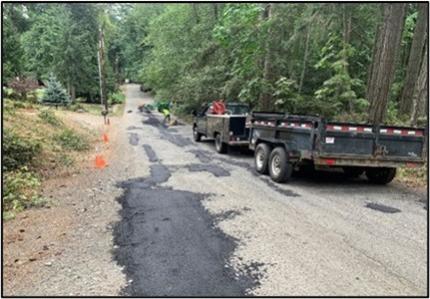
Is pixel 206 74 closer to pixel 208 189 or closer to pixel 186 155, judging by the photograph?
pixel 186 155

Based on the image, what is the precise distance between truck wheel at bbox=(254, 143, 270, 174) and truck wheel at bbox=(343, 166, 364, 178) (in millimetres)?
1886

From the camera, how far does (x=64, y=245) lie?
6035 millimetres

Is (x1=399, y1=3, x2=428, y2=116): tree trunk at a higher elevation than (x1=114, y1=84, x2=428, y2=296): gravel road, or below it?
higher

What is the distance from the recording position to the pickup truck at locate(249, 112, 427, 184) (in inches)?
365

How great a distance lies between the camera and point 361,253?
5.64m

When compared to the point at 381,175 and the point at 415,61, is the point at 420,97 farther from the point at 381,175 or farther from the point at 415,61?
the point at 415,61

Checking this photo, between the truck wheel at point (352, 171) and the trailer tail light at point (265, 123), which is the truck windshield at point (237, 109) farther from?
the truck wheel at point (352, 171)

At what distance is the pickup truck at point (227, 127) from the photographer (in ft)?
49.6

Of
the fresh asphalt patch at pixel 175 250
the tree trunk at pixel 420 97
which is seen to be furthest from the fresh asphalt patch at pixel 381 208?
the tree trunk at pixel 420 97

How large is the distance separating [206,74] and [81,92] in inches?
1200

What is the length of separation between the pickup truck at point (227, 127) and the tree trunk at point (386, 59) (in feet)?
14.5

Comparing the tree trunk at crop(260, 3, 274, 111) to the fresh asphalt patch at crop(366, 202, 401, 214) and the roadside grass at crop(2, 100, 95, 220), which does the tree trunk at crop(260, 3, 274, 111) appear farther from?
the fresh asphalt patch at crop(366, 202, 401, 214)

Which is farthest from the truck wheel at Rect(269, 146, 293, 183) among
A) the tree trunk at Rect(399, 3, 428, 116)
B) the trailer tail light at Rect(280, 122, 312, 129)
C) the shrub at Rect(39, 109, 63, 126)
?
the shrub at Rect(39, 109, 63, 126)

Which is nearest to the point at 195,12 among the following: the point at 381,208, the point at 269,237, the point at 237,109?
the point at 237,109
